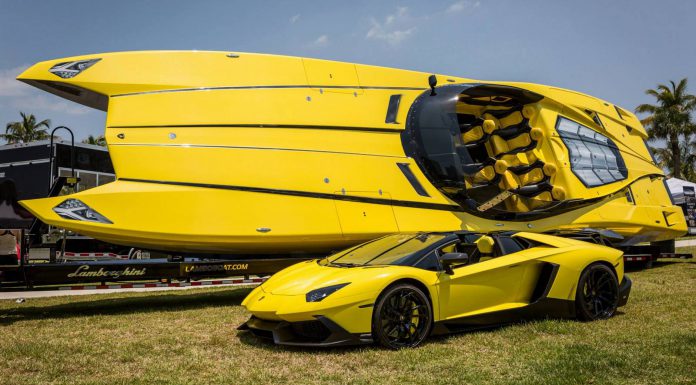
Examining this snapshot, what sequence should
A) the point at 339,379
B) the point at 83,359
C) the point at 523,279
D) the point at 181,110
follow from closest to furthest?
1. the point at 339,379
2. the point at 83,359
3. the point at 523,279
4. the point at 181,110

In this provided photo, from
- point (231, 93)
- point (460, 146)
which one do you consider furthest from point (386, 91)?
point (231, 93)

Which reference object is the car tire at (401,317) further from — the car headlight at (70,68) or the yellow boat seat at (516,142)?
the yellow boat seat at (516,142)

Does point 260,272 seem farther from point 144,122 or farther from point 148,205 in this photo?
point 144,122

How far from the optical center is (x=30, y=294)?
10.1 m

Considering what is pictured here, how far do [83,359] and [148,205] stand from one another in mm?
2937

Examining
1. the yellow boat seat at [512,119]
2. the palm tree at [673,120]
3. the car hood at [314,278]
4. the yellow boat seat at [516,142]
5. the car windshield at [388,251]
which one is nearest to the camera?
the car hood at [314,278]

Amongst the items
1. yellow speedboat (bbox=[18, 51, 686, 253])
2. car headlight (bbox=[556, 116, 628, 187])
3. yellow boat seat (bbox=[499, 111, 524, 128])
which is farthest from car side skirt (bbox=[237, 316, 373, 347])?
car headlight (bbox=[556, 116, 628, 187])

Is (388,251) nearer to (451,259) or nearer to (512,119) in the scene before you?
(451,259)

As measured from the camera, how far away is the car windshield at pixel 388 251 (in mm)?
5469

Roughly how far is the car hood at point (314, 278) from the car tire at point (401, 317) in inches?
10.2

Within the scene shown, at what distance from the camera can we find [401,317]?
4.96m

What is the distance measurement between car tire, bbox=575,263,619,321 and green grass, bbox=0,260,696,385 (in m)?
0.19

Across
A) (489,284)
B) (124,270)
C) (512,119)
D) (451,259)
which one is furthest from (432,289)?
(512,119)

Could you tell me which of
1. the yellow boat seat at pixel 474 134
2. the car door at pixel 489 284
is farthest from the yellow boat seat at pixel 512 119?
the car door at pixel 489 284
